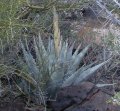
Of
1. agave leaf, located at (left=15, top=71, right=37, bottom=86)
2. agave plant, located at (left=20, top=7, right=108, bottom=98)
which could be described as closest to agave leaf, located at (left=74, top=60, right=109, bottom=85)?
agave plant, located at (left=20, top=7, right=108, bottom=98)

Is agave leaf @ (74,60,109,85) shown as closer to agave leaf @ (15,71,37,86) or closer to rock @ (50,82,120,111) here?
rock @ (50,82,120,111)

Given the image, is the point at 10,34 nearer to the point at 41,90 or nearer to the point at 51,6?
the point at 41,90

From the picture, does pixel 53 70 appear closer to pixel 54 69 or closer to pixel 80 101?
pixel 54 69

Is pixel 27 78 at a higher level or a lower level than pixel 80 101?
higher

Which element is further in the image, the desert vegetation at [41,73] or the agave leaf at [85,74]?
the agave leaf at [85,74]

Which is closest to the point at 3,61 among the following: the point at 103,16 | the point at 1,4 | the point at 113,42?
the point at 1,4

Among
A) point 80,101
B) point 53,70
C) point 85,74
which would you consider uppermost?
point 53,70

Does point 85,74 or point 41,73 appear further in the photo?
point 85,74

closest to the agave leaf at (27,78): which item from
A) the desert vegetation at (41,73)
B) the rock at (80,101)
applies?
the desert vegetation at (41,73)

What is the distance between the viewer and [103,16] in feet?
21.1

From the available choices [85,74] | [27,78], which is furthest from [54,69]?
[85,74]

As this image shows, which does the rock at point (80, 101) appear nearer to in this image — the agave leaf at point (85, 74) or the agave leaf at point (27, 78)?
the agave leaf at point (85, 74)

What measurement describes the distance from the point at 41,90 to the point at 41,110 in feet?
0.67

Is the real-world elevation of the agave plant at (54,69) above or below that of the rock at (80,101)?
above
